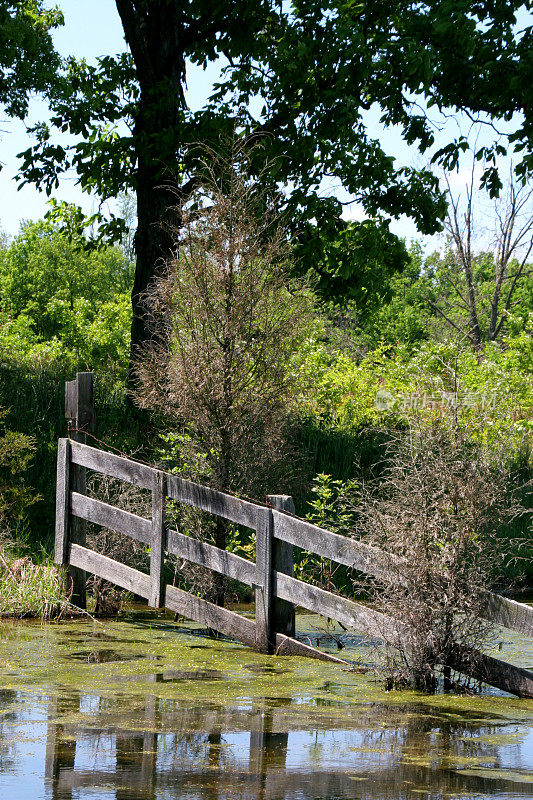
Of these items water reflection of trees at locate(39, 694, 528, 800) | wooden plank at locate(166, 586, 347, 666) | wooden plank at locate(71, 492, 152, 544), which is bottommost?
water reflection of trees at locate(39, 694, 528, 800)

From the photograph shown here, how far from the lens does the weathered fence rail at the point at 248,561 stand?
7902mm

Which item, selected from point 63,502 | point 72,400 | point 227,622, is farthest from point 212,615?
point 72,400

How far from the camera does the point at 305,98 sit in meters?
17.8

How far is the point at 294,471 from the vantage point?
11.7 metres

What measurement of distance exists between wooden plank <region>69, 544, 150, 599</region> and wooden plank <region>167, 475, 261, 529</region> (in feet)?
3.38

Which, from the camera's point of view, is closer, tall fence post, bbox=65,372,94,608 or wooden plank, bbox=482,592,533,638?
wooden plank, bbox=482,592,533,638

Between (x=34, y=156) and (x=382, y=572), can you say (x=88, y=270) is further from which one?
(x=382, y=572)

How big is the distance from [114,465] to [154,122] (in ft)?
29.2

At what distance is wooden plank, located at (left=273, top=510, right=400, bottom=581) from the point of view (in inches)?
315

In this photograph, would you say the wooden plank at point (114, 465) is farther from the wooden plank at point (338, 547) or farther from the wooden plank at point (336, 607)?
the wooden plank at point (336, 607)

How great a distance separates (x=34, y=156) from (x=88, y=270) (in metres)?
47.3

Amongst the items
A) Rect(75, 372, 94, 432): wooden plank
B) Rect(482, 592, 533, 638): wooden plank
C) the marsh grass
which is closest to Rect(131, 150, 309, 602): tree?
Rect(75, 372, 94, 432): wooden plank

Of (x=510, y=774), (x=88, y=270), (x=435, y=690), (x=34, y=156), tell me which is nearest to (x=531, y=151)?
(x=34, y=156)

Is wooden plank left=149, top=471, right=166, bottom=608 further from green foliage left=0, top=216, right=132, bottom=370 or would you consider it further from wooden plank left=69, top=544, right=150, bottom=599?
green foliage left=0, top=216, right=132, bottom=370
